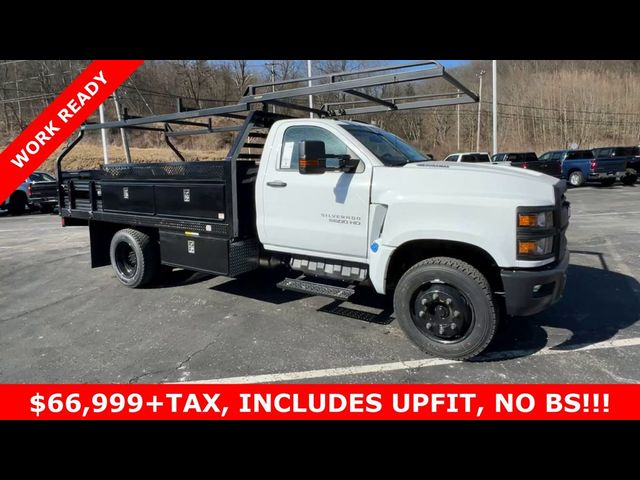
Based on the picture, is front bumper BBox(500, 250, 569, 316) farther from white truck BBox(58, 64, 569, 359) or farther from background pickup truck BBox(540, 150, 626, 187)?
background pickup truck BBox(540, 150, 626, 187)

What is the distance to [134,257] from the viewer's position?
6398 mm

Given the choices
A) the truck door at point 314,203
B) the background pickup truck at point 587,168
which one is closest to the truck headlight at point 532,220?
the truck door at point 314,203

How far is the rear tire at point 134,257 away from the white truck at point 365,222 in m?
0.03

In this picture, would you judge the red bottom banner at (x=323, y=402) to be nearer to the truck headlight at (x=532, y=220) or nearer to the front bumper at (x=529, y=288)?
the front bumper at (x=529, y=288)

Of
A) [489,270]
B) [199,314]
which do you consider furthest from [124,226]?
[489,270]

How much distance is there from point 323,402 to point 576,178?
968 inches

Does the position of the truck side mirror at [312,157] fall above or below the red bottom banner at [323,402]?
above

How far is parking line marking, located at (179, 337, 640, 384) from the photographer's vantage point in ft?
11.8

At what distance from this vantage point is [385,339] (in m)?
4.34

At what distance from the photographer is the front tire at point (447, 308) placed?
369cm

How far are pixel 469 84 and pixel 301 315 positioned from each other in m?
51.5

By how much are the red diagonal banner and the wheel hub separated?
15.0 feet

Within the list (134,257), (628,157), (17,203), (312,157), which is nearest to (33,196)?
(17,203)

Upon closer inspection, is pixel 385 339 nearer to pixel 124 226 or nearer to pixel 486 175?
pixel 486 175
